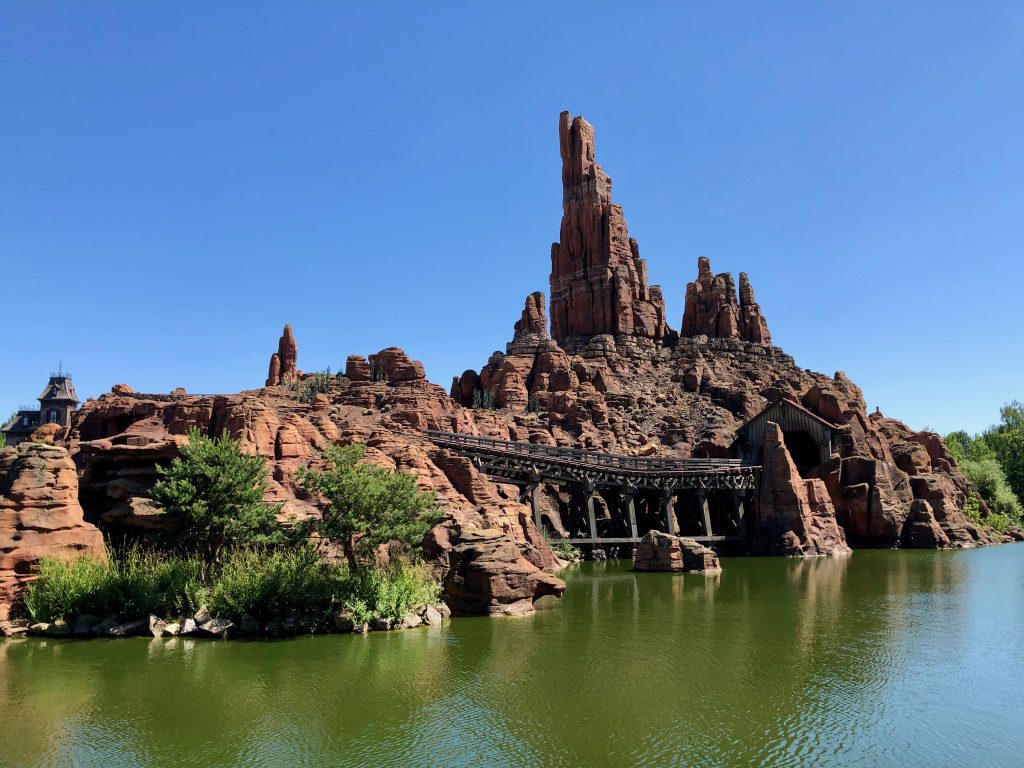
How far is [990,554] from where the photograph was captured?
142ft

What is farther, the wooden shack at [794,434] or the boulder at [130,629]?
the wooden shack at [794,434]

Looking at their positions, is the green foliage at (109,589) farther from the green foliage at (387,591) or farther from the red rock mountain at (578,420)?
the green foliage at (387,591)

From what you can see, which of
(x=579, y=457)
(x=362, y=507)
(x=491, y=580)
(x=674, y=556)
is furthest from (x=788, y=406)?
(x=362, y=507)

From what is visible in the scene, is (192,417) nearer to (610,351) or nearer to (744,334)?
(610,351)

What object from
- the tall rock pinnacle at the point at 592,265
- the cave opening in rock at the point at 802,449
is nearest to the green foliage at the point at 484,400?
the tall rock pinnacle at the point at 592,265

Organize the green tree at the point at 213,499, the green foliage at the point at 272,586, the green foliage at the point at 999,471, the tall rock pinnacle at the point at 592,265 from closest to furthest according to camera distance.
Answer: the green foliage at the point at 272,586, the green tree at the point at 213,499, the green foliage at the point at 999,471, the tall rock pinnacle at the point at 592,265

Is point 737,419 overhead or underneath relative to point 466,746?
overhead

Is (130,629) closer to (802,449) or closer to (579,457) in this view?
(579,457)

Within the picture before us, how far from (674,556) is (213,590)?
22.3 m

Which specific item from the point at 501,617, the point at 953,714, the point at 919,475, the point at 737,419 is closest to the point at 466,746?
the point at 953,714

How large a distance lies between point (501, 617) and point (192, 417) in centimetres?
1458

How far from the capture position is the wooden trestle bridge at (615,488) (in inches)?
1636

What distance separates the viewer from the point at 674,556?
3575 cm

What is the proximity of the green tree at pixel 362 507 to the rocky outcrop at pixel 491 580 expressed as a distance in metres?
1.67
